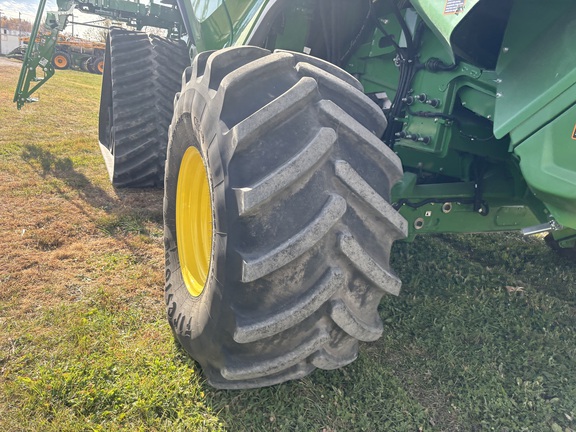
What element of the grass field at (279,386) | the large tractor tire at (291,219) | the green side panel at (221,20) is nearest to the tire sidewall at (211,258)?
the large tractor tire at (291,219)

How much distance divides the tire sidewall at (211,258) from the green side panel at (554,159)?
996 mm

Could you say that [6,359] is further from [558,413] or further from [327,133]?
[558,413]

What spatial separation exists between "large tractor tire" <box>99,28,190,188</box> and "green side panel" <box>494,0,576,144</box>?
3168 mm

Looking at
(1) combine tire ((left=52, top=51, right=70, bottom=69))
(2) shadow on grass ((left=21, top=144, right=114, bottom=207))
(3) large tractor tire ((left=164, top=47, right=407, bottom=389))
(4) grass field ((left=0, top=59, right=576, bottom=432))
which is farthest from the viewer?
(1) combine tire ((left=52, top=51, right=70, bottom=69))

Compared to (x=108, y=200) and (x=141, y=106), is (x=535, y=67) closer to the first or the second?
(x=141, y=106)

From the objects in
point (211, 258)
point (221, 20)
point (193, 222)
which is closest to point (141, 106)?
point (221, 20)

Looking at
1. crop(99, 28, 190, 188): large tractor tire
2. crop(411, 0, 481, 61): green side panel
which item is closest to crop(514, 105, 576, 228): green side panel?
crop(411, 0, 481, 61): green side panel

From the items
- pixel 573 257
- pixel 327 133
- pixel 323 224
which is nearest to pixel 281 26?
pixel 327 133

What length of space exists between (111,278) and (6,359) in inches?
33.0

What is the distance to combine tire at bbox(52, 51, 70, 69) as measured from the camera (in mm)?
27312

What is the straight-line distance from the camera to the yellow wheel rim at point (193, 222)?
2318mm

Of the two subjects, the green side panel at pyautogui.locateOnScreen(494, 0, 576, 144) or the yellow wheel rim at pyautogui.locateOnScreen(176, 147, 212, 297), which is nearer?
the green side panel at pyautogui.locateOnScreen(494, 0, 576, 144)

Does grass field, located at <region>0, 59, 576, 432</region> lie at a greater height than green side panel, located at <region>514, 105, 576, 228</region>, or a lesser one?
lesser

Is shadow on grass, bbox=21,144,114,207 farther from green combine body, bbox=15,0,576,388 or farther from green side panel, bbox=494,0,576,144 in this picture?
green side panel, bbox=494,0,576,144
